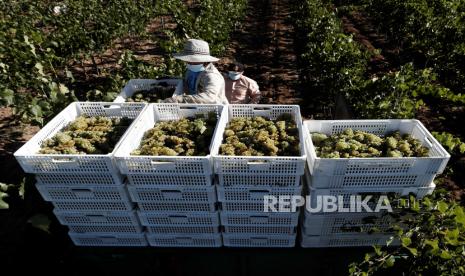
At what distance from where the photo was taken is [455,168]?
20.0 feet

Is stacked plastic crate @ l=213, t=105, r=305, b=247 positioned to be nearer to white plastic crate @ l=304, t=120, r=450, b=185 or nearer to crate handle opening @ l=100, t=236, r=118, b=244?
white plastic crate @ l=304, t=120, r=450, b=185

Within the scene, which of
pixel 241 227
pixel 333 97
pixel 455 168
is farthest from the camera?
pixel 333 97

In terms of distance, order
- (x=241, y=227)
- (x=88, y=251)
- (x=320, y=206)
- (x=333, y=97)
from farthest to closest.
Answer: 1. (x=333, y=97)
2. (x=88, y=251)
3. (x=241, y=227)
4. (x=320, y=206)

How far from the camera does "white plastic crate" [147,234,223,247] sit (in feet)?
11.8

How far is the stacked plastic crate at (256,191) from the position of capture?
2947mm

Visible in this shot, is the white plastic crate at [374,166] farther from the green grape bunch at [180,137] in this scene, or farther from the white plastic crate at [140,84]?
the white plastic crate at [140,84]

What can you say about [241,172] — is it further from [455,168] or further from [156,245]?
[455,168]

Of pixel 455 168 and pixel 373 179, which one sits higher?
pixel 373 179

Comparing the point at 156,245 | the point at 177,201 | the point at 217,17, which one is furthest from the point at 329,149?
the point at 217,17

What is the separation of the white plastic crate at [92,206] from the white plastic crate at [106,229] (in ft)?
0.89

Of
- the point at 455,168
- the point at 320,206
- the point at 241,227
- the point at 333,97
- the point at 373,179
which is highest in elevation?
the point at 373,179

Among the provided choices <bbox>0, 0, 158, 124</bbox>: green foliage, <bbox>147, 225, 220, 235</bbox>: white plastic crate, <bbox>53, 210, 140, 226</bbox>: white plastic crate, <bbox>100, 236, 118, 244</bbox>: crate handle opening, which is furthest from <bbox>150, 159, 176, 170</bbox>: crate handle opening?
<bbox>0, 0, 158, 124</bbox>: green foliage

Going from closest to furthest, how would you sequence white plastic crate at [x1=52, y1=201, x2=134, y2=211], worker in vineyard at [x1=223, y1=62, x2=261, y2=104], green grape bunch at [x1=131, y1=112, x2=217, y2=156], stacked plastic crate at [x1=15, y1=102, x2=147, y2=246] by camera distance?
1. stacked plastic crate at [x1=15, y1=102, x2=147, y2=246]
2. green grape bunch at [x1=131, y1=112, x2=217, y2=156]
3. white plastic crate at [x1=52, y1=201, x2=134, y2=211]
4. worker in vineyard at [x1=223, y1=62, x2=261, y2=104]

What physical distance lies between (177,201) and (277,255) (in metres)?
1.32
